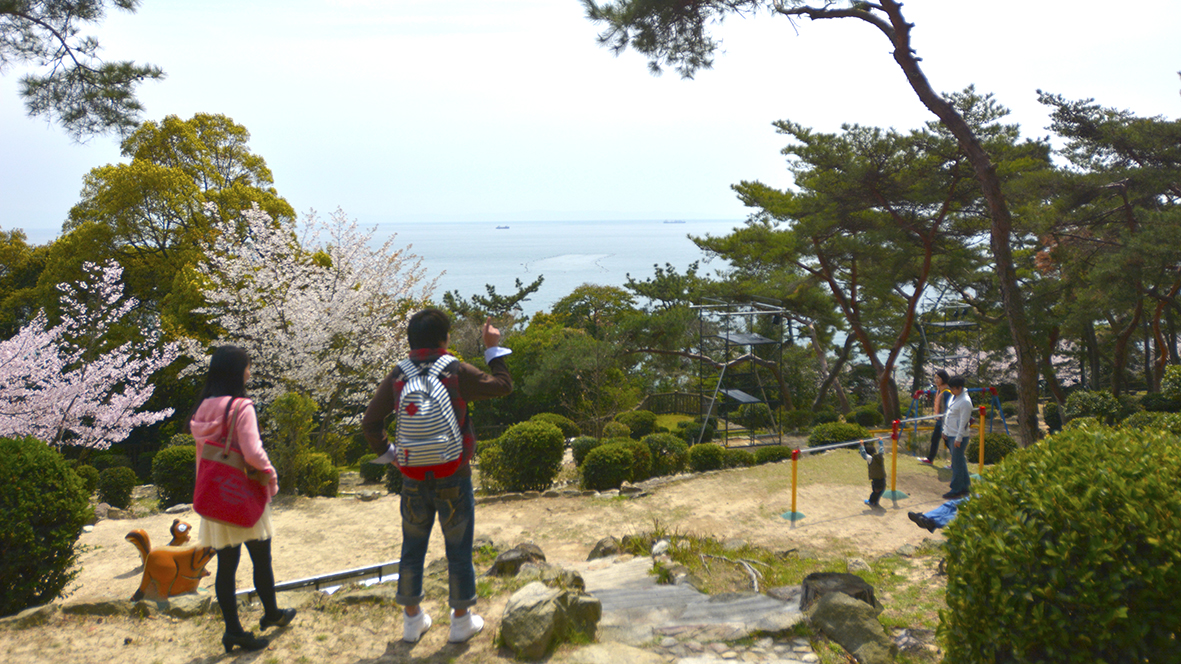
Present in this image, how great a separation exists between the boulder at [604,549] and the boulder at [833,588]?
8.53ft

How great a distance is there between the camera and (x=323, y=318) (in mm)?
13766

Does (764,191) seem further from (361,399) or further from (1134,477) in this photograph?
(1134,477)

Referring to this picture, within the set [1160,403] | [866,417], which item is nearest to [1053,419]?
[1160,403]

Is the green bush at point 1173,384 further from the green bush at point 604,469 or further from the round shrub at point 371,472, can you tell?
the round shrub at point 371,472

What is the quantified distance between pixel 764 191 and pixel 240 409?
1799 cm

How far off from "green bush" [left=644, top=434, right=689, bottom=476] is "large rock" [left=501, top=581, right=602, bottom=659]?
24.9 ft

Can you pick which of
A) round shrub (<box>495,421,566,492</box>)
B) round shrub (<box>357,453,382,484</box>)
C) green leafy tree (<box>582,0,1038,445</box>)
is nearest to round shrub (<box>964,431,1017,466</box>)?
green leafy tree (<box>582,0,1038,445</box>)

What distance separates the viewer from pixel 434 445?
3365mm

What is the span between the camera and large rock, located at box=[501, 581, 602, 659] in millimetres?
3438

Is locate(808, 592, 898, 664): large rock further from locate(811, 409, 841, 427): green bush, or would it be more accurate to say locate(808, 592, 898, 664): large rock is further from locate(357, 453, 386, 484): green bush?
locate(811, 409, 841, 427): green bush

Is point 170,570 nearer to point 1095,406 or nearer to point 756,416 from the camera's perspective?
point 1095,406

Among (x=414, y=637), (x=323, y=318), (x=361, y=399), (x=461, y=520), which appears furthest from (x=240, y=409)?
(x=361, y=399)

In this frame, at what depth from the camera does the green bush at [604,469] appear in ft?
33.1

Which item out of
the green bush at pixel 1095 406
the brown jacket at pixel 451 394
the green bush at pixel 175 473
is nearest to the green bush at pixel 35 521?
the brown jacket at pixel 451 394
